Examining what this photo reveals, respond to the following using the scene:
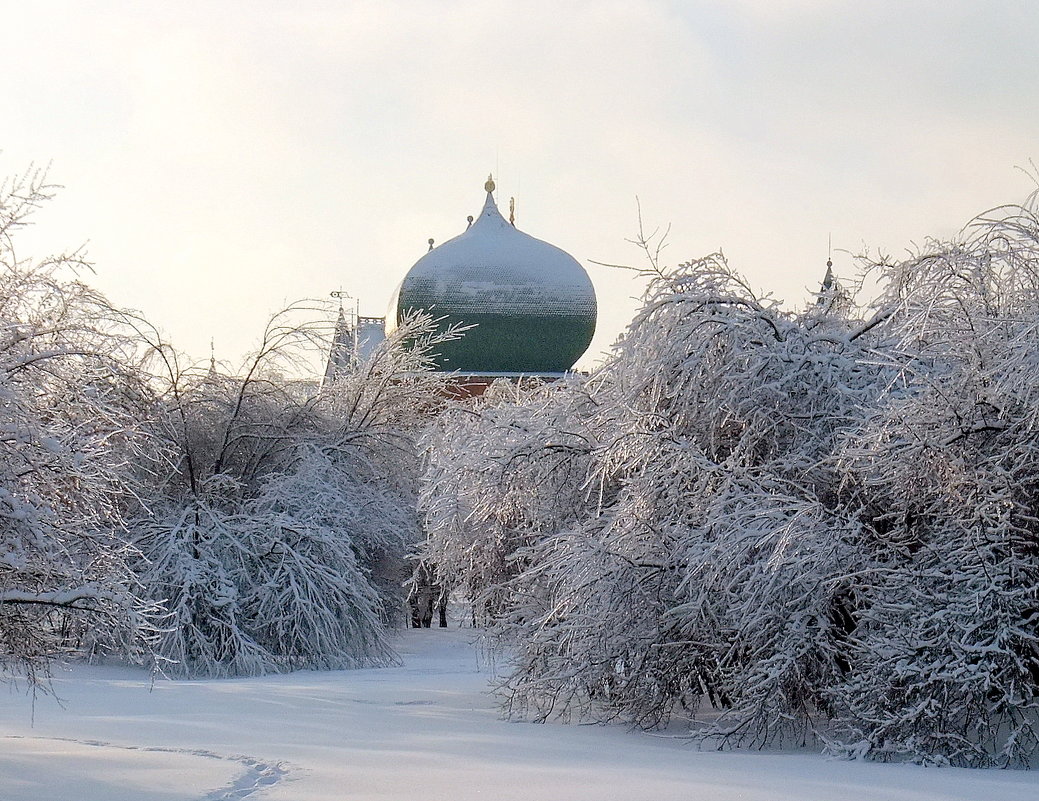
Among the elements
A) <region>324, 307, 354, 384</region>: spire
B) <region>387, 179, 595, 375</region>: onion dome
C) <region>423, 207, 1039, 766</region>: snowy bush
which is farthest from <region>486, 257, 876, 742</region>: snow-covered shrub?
<region>387, 179, 595, 375</region>: onion dome

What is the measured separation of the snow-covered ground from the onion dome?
22.4m

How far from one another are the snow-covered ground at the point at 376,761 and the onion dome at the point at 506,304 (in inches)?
880

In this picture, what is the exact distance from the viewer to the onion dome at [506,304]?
34.2 meters

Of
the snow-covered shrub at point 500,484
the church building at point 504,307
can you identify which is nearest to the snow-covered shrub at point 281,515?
the snow-covered shrub at point 500,484

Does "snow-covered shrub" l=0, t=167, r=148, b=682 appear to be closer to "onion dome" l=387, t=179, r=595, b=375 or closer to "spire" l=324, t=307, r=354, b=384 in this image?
"spire" l=324, t=307, r=354, b=384

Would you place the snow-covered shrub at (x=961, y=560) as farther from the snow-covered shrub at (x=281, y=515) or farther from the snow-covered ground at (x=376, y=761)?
the snow-covered shrub at (x=281, y=515)

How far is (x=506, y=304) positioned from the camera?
34.1m

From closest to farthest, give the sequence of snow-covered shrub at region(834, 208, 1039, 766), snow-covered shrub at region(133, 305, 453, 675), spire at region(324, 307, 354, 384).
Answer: snow-covered shrub at region(834, 208, 1039, 766)
snow-covered shrub at region(133, 305, 453, 675)
spire at region(324, 307, 354, 384)

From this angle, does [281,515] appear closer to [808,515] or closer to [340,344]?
[340,344]

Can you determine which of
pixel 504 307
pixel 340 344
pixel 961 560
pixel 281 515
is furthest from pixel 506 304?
pixel 961 560

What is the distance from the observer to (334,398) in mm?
20094

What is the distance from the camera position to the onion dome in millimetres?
34156

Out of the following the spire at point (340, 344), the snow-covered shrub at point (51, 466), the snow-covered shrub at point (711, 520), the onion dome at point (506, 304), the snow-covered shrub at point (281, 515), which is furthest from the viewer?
the onion dome at point (506, 304)

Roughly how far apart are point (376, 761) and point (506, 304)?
26.4 metres
